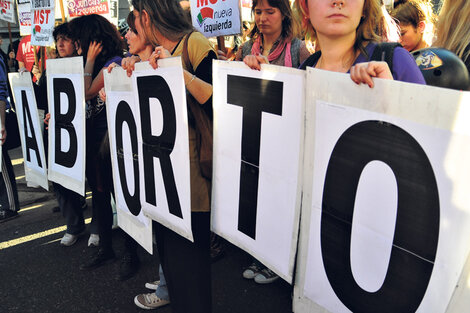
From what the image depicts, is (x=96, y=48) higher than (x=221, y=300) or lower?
higher

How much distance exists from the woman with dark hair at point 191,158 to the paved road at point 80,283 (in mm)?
700

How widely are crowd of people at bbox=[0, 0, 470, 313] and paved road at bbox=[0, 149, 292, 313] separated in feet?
0.35

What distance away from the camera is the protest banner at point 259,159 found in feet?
4.48

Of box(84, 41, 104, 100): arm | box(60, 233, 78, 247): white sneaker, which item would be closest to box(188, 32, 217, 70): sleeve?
box(84, 41, 104, 100): arm

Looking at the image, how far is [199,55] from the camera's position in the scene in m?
1.84

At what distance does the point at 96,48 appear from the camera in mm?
3004

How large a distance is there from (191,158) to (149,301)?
4.18 ft

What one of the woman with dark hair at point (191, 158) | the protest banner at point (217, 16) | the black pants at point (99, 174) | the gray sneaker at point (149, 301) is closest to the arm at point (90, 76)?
the black pants at point (99, 174)

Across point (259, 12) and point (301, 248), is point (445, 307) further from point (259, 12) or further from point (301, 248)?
point (259, 12)

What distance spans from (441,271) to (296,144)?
57 centimetres

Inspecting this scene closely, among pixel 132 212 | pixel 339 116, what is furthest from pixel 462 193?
pixel 132 212

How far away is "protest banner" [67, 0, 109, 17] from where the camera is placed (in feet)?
18.3

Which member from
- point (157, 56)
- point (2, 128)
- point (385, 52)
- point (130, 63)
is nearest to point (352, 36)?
point (385, 52)

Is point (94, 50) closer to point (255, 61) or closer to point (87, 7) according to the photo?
point (255, 61)
